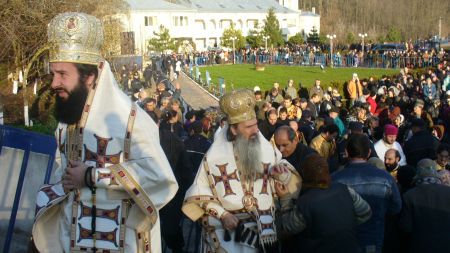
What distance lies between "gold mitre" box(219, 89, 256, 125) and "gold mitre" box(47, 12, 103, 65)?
4.45ft

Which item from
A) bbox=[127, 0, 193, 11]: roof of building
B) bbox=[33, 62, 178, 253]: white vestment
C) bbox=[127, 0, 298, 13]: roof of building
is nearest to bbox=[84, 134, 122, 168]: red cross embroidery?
bbox=[33, 62, 178, 253]: white vestment

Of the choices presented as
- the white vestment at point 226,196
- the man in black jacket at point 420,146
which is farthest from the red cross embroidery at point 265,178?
the man in black jacket at point 420,146

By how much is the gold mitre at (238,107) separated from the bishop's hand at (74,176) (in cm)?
160

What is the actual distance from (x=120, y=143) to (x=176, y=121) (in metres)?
8.11

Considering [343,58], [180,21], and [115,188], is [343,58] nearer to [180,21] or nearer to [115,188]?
[180,21]

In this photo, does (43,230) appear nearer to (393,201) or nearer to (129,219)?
(129,219)

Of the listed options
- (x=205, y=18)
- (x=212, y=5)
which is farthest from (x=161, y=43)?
(x=212, y=5)

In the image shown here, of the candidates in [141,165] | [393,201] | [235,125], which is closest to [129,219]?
[141,165]

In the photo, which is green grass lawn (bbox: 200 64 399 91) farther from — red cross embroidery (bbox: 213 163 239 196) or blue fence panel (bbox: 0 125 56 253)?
red cross embroidery (bbox: 213 163 239 196)

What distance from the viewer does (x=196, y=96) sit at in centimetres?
3089

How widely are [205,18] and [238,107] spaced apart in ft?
295

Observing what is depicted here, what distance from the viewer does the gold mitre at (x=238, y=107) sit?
5.05 m

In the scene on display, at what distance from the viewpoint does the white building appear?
261ft

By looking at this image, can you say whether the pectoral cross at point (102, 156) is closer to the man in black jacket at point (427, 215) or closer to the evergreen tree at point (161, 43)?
the man in black jacket at point (427, 215)
